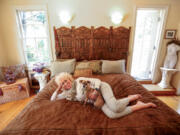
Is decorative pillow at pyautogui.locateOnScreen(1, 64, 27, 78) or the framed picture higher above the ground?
the framed picture

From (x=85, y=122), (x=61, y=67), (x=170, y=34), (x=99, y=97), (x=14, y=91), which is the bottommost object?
(x=14, y=91)

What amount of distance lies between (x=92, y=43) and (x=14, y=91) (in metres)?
2.31

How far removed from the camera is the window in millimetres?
2598

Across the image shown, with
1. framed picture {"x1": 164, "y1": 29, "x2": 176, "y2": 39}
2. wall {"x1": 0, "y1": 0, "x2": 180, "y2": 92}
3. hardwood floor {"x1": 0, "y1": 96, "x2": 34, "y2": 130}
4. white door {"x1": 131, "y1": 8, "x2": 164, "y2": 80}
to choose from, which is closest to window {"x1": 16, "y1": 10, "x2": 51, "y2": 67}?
wall {"x1": 0, "y1": 0, "x2": 180, "y2": 92}

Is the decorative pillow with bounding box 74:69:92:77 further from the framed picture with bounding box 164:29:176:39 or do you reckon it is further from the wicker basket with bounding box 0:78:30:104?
the framed picture with bounding box 164:29:176:39

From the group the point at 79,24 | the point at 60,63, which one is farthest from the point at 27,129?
the point at 79,24

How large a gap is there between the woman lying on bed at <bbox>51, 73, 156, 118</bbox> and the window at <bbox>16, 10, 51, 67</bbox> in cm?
181

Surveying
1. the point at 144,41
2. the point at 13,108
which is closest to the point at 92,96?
the point at 13,108

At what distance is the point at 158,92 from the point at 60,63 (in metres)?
2.73

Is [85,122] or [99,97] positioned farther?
[99,97]

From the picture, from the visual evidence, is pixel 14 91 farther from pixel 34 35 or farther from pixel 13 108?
pixel 34 35

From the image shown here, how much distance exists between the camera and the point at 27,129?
36.4 inches

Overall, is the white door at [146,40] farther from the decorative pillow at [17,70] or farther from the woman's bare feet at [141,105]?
the decorative pillow at [17,70]

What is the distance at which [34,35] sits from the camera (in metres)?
2.72
